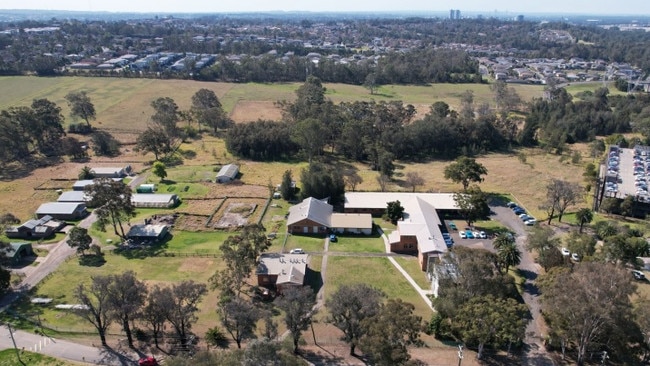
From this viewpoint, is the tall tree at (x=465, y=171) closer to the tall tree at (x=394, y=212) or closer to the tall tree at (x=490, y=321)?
the tall tree at (x=394, y=212)

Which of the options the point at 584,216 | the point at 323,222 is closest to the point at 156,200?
the point at 323,222

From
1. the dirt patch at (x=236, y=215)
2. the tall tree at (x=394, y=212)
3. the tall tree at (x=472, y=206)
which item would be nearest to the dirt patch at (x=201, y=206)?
the dirt patch at (x=236, y=215)

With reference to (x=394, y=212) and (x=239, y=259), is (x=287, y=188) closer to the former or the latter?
(x=394, y=212)

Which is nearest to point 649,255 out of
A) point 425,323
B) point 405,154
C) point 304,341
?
point 425,323

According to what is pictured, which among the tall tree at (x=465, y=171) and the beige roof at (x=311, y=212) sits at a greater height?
the tall tree at (x=465, y=171)

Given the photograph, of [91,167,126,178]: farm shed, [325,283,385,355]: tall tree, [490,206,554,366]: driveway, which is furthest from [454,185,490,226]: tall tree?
[91,167,126,178]: farm shed

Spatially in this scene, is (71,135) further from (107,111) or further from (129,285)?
(129,285)
